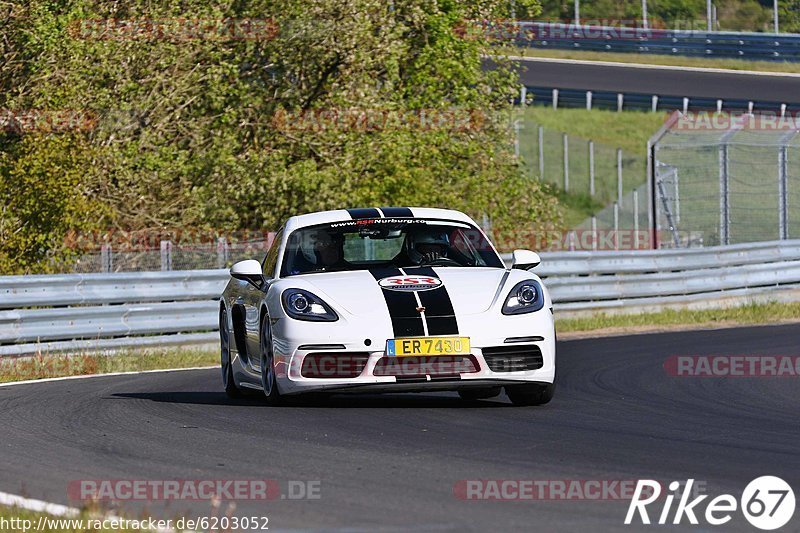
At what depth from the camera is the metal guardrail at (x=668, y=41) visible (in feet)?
152

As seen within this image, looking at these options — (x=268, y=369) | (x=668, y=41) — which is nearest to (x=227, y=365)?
(x=268, y=369)

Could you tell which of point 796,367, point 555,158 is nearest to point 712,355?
point 796,367

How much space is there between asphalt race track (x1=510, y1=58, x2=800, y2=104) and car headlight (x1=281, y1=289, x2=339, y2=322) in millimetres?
33365

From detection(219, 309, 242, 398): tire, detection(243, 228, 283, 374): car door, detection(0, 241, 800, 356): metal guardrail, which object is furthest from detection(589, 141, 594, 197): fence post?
detection(243, 228, 283, 374): car door

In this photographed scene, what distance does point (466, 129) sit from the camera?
2689 cm

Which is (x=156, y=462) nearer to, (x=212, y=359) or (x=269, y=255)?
(x=269, y=255)

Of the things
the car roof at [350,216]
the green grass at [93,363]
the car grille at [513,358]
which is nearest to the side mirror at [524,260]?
the car roof at [350,216]

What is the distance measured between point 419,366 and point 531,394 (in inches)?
40.2

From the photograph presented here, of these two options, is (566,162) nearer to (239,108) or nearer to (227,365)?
(239,108)

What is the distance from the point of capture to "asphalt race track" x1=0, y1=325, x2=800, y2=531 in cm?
569

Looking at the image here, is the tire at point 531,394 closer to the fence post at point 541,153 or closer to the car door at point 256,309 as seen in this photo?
the car door at point 256,309

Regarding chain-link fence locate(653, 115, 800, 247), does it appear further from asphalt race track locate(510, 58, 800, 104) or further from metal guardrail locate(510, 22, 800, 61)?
metal guardrail locate(510, 22, 800, 61)

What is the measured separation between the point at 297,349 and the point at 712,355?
6.13 m

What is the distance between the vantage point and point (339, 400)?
1021 centimetres
